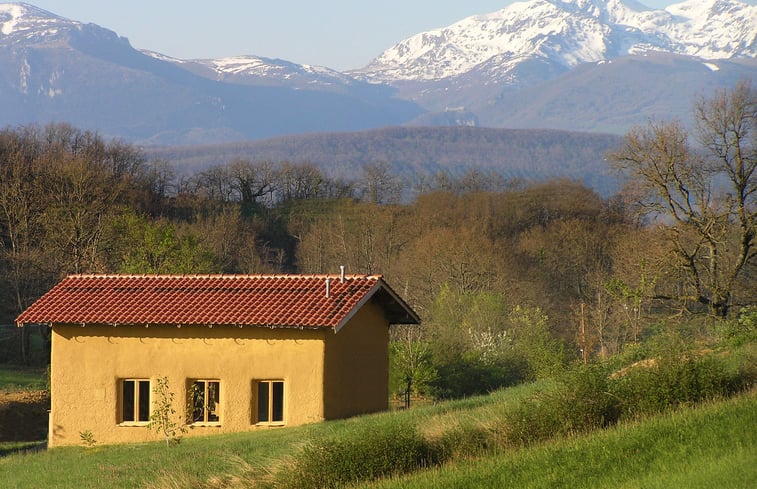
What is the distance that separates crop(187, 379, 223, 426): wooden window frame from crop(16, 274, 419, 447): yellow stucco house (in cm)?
3

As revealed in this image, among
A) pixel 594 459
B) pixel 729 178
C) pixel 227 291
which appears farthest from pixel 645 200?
pixel 594 459

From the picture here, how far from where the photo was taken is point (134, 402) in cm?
2827

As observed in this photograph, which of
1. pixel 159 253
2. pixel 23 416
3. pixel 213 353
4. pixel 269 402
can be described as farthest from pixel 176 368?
pixel 159 253

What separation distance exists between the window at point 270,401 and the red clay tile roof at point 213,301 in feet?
5.83

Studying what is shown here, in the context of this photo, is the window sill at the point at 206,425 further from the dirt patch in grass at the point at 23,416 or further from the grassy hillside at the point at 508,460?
the dirt patch in grass at the point at 23,416

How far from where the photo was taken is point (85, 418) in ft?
92.9

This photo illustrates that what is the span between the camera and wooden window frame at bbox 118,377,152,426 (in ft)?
92.3

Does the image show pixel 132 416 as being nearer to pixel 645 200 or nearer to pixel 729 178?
pixel 645 200

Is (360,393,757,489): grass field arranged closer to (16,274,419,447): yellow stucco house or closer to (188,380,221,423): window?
(16,274,419,447): yellow stucco house

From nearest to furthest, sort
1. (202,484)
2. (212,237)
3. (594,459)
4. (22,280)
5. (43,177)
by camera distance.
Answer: (594,459) → (202,484) → (22,280) → (43,177) → (212,237)

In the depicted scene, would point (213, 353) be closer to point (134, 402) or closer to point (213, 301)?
point (213, 301)

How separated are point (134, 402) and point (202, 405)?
1881 mm

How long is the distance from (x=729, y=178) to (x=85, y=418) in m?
21.1

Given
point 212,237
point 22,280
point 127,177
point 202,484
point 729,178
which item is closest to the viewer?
point 202,484
